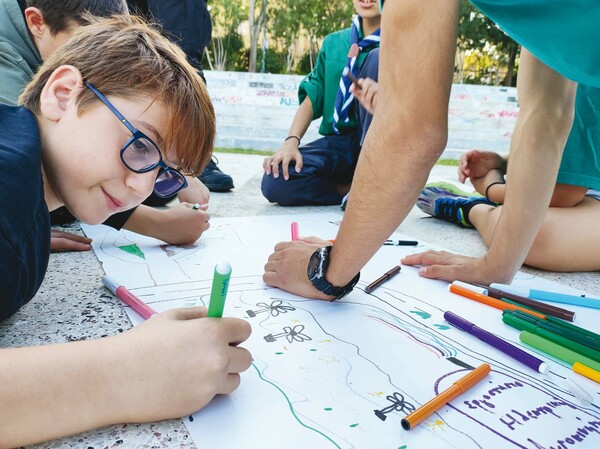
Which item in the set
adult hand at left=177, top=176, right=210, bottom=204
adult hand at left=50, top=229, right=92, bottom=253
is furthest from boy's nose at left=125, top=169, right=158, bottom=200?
adult hand at left=177, top=176, right=210, bottom=204

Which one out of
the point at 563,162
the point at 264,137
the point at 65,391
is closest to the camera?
the point at 65,391

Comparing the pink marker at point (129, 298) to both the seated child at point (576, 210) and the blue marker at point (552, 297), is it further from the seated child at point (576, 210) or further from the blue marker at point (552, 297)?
the seated child at point (576, 210)

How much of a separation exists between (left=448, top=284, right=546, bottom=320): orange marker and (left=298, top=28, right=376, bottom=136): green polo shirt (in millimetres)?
1174

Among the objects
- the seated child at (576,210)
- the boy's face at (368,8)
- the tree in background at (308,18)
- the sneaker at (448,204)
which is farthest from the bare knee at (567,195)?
the tree in background at (308,18)

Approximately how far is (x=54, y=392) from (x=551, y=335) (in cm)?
66

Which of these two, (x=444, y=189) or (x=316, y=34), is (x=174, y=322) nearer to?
(x=444, y=189)

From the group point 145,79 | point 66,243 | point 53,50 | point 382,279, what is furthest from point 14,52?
point 382,279

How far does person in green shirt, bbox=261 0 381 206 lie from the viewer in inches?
68.6

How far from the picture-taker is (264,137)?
5234mm

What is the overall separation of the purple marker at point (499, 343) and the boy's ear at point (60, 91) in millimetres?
671

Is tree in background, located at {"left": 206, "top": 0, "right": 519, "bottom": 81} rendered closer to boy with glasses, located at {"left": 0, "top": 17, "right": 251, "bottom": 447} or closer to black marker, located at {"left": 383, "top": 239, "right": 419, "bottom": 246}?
black marker, located at {"left": 383, "top": 239, "right": 419, "bottom": 246}

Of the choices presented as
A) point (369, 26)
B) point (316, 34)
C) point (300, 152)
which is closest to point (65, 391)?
point (300, 152)

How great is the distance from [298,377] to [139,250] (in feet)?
1.93

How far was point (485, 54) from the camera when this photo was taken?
11469 millimetres
